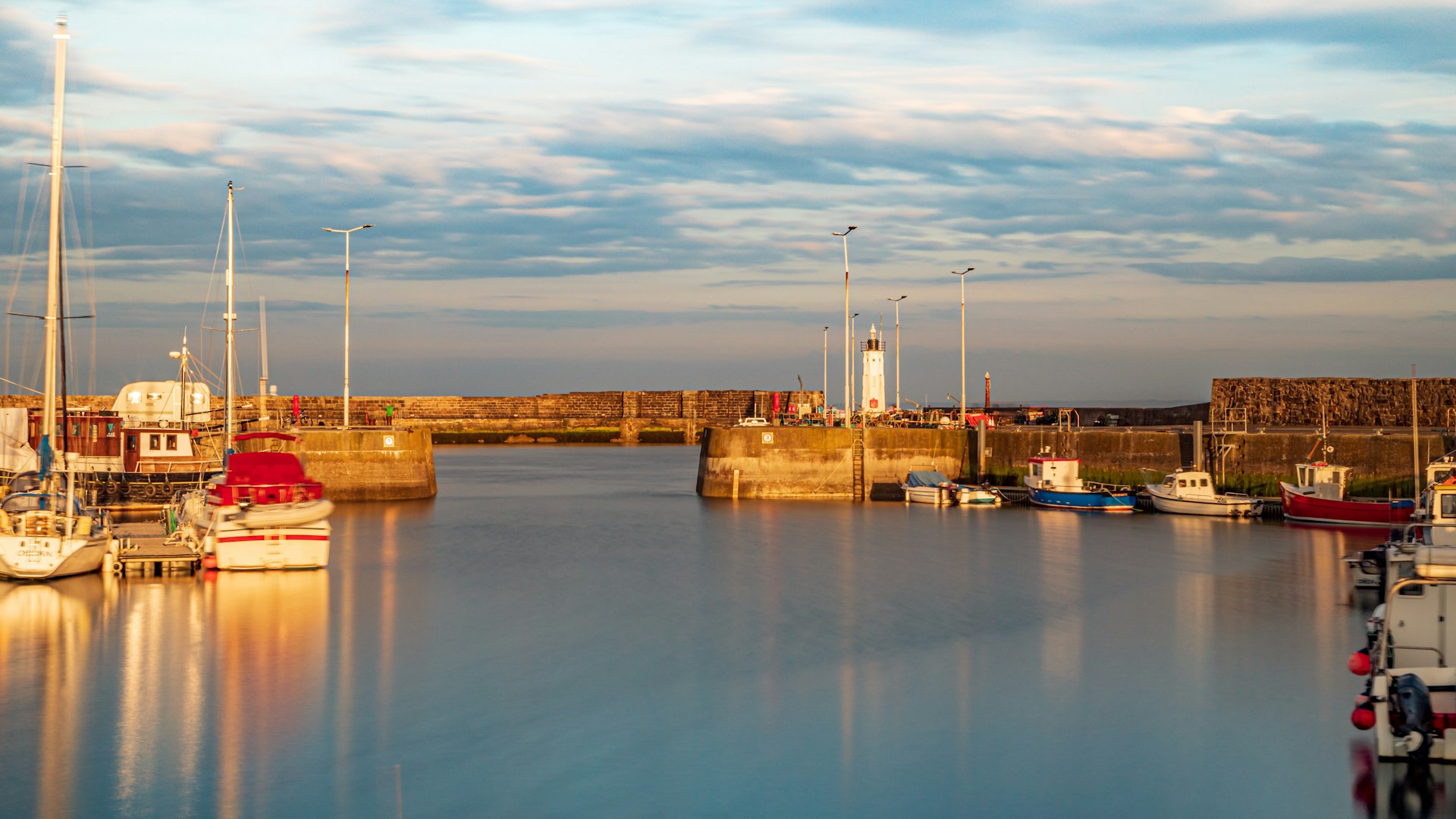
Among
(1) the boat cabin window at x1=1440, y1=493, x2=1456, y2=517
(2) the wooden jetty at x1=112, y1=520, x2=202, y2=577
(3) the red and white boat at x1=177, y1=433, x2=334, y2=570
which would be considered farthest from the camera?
(3) the red and white boat at x1=177, y1=433, x2=334, y2=570

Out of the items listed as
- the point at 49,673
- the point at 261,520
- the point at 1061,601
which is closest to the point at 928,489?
the point at 1061,601

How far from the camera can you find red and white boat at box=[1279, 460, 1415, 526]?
37.4m

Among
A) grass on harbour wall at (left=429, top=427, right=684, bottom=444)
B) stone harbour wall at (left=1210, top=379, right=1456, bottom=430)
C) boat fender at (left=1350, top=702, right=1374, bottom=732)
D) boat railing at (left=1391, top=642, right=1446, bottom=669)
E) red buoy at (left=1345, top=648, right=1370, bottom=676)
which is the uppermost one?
stone harbour wall at (left=1210, top=379, right=1456, bottom=430)

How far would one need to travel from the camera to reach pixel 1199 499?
4178cm

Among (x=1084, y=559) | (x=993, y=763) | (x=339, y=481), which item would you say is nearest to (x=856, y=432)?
(x=1084, y=559)

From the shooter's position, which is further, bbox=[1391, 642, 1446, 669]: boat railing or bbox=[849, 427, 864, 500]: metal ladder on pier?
bbox=[849, 427, 864, 500]: metal ladder on pier

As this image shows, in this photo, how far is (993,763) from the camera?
47.4 feet

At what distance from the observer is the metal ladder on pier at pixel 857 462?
46500 mm

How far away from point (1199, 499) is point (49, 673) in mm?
34893

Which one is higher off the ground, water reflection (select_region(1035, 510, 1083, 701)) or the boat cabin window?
the boat cabin window

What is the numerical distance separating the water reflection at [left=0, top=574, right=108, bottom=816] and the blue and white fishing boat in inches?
1249

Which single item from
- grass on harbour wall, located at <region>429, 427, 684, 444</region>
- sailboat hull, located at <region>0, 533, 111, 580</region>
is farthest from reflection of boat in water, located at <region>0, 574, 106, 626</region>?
grass on harbour wall, located at <region>429, 427, 684, 444</region>

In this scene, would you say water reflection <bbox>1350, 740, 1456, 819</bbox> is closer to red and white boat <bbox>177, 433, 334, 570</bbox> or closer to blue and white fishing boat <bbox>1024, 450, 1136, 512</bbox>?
red and white boat <bbox>177, 433, 334, 570</bbox>

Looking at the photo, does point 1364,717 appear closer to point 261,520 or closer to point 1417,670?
A: point 1417,670
